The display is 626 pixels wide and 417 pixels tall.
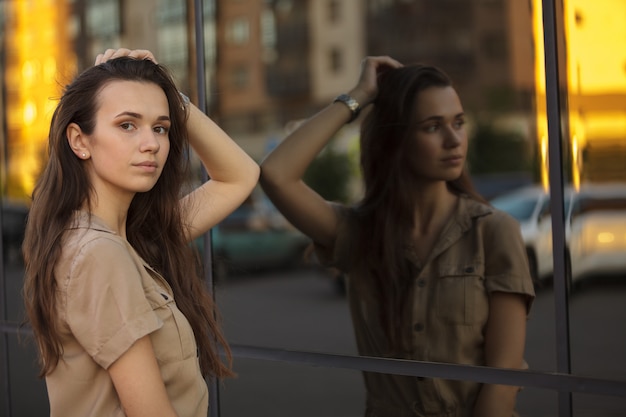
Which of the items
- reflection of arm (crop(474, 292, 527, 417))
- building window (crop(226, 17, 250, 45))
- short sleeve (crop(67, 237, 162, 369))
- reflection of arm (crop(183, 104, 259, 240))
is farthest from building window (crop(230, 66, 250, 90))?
short sleeve (crop(67, 237, 162, 369))

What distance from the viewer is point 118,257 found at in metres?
1.64

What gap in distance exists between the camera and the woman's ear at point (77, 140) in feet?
5.93

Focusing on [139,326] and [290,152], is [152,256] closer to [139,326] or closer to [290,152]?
[139,326]

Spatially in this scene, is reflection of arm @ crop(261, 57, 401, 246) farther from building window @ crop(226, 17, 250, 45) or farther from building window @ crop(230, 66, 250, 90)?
building window @ crop(230, 66, 250, 90)

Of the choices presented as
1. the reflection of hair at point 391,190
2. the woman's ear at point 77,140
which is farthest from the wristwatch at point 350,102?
the woman's ear at point 77,140

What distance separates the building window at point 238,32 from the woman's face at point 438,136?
3.35m

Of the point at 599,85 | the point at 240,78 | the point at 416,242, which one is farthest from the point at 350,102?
the point at 240,78

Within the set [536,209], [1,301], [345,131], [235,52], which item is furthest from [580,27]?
[235,52]

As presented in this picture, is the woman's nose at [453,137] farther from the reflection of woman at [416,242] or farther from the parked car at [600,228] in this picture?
the parked car at [600,228]

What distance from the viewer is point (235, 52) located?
6.09 metres

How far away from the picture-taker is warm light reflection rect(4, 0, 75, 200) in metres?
4.67

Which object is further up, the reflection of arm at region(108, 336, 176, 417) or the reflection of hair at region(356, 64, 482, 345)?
the reflection of hair at region(356, 64, 482, 345)

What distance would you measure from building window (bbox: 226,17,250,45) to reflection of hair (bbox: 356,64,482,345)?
10.3ft

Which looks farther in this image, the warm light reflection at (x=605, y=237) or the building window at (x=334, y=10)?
the building window at (x=334, y=10)
